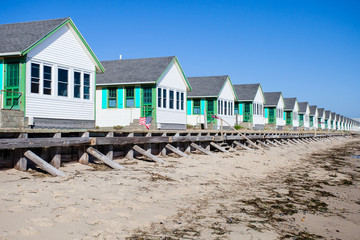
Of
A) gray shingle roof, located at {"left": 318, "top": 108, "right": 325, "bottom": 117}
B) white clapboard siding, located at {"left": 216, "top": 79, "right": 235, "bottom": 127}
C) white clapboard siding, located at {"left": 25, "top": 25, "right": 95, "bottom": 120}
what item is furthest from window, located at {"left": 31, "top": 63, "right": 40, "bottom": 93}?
gray shingle roof, located at {"left": 318, "top": 108, "right": 325, "bottom": 117}

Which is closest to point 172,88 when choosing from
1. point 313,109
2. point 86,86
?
point 86,86

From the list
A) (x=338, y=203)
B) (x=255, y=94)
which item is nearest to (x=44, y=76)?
(x=338, y=203)

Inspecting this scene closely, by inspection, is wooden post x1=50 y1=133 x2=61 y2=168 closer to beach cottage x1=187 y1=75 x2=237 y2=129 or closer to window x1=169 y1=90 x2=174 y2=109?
window x1=169 y1=90 x2=174 y2=109

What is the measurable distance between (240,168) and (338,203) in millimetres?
5494

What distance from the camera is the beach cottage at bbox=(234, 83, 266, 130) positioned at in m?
43.0

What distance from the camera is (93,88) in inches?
766

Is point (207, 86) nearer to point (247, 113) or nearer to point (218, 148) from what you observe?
point (247, 113)

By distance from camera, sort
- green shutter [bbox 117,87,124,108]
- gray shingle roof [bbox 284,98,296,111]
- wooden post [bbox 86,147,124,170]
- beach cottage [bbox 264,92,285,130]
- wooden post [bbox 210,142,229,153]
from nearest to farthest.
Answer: wooden post [bbox 86,147,124,170]
wooden post [bbox 210,142,229,153]
green shutter [bbox 117,87,124,108]
beach cottage [bbox 264,92,285,130]
gray shingle roof [bbox 284,98,296,111]

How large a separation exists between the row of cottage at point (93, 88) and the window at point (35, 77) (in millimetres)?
47

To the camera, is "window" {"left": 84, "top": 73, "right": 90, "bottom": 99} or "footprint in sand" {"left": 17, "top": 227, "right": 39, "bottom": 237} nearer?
"footprint in sand" {"left": 17, "top": 227, "right": 39, "bottom": 237}

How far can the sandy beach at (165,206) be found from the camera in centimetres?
→ 562

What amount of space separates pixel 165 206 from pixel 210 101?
28673mm

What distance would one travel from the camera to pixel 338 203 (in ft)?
30.0

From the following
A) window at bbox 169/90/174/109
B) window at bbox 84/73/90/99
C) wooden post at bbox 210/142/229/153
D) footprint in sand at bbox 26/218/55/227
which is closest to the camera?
footprint in sand at bbox 26/218/55/227
